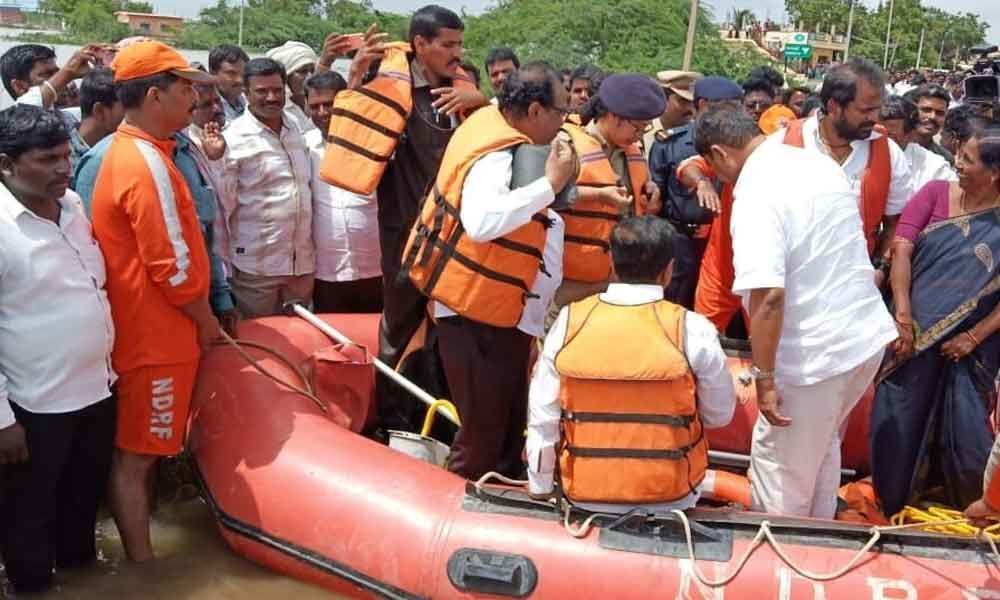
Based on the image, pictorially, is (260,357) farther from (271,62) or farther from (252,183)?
(271,62)

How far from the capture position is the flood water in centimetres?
311

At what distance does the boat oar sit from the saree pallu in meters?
1.51

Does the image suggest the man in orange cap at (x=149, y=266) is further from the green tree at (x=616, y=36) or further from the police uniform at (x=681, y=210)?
Result: the green tree at (x=616, y=36)

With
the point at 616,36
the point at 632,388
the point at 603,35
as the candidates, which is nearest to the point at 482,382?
the point at 632,388

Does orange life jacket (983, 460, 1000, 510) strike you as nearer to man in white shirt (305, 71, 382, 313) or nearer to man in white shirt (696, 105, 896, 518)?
man in white shirt (696, 105, 896, 518)

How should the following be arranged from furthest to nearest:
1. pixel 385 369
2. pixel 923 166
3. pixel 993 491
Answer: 1. pixel 923 166
2. pixel 385 369
3. pixel 993 491

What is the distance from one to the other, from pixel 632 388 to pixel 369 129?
175 centimetres

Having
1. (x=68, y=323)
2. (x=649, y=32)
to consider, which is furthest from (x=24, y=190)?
(x=649, y=32)

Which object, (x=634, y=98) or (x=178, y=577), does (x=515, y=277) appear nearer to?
(x=634, y=98)

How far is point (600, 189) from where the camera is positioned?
3596 mm

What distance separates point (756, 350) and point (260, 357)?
6.04 feet

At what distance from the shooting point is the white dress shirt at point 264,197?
401cm

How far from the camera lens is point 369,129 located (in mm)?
3783

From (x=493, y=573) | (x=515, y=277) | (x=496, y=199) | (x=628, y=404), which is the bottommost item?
(x=493, y=573)
